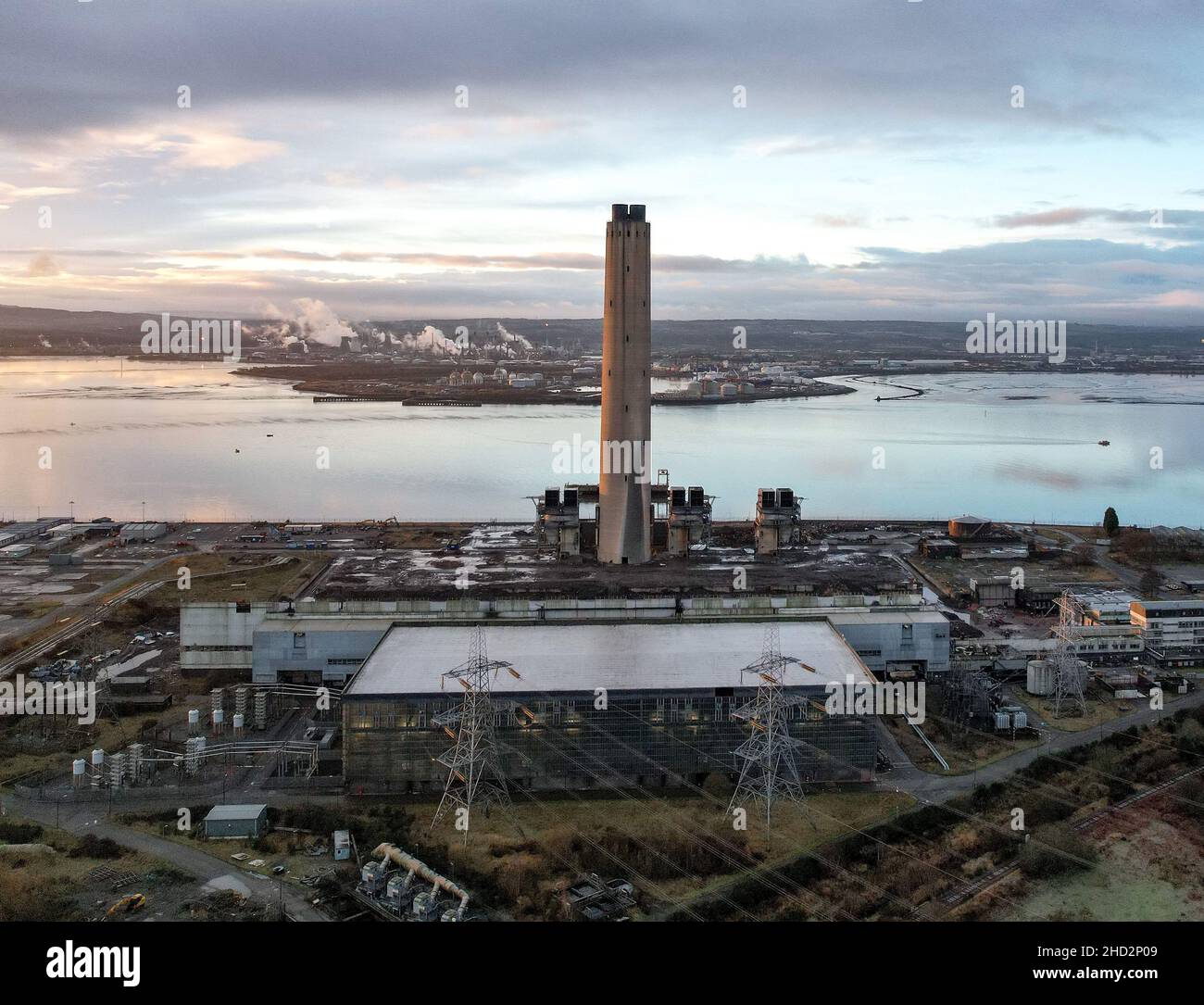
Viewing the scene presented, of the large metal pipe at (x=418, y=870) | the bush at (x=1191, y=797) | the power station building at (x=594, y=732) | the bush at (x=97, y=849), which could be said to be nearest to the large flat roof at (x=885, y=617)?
the power station building at (x=594, y=732)

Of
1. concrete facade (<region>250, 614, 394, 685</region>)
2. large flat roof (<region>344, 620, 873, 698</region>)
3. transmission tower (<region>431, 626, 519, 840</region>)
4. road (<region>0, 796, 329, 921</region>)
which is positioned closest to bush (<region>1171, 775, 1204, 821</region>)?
large flat roof (<region>344, 620, 873, 698</region>)

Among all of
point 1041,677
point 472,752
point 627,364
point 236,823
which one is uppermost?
point 627,364

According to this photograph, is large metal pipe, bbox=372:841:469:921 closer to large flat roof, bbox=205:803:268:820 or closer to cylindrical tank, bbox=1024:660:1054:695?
large flat roof, bbox=205:803:268:820

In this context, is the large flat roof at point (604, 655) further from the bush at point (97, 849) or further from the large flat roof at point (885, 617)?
the bush at point (97, 849)

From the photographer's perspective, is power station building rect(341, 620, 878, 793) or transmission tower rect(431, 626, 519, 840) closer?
transmission tower rect(431, 626, 519, 840)

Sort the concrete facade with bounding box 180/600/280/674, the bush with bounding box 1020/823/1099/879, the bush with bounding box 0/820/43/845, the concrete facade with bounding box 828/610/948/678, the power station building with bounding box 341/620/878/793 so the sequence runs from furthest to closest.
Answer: the concrete facade with bounding box 180/600/280/674 → the concrete facade with bounding box 828/610/948/678 → the power station building with bounding box 341/620/878/793 → the bush with bounding box 0/820/43/845 → the bush with bounding box 1020/823/1099/879

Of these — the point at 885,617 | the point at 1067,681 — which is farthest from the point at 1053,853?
the point at 885,617

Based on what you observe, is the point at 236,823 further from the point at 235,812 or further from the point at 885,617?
the point at 885,617
